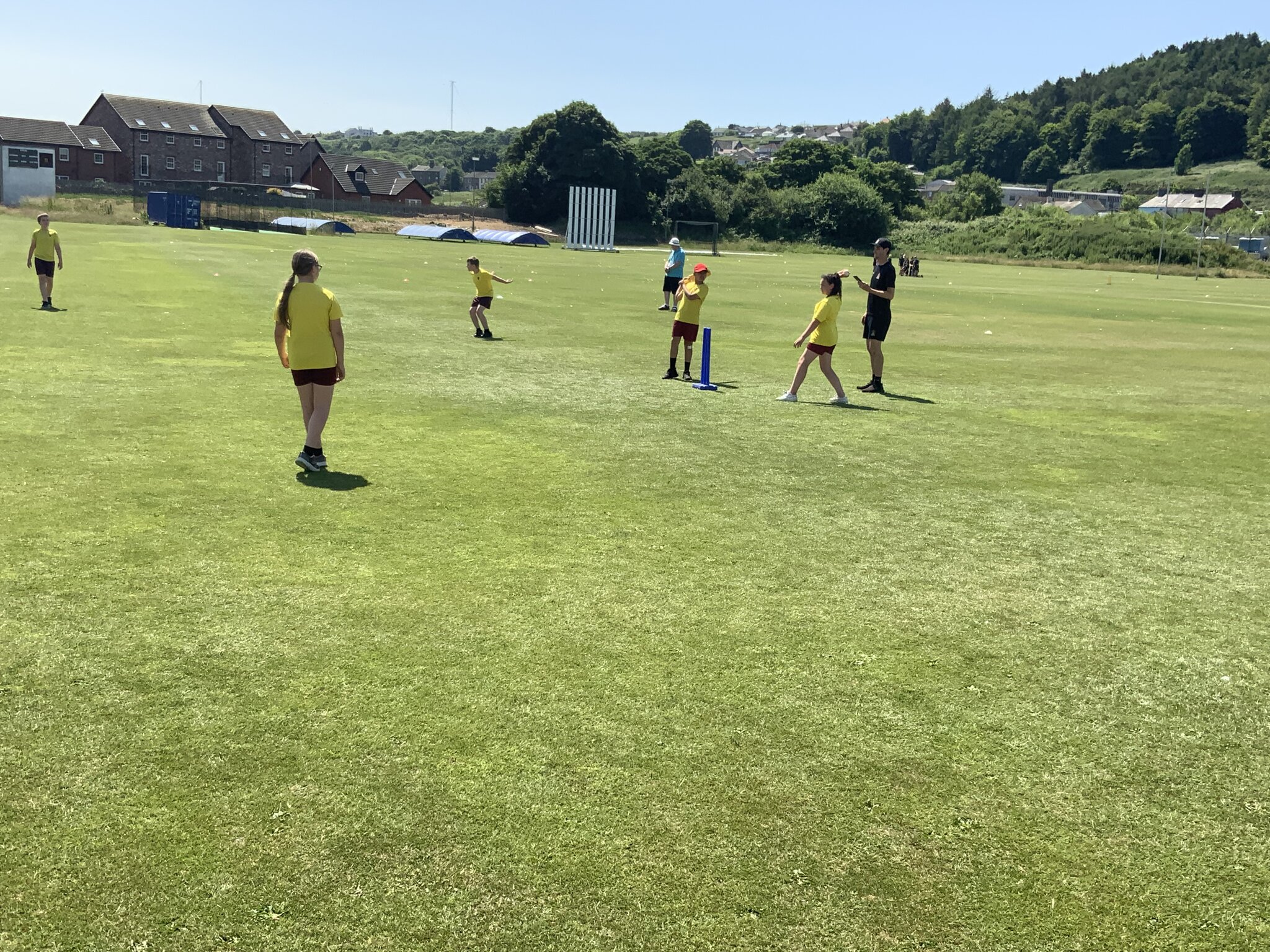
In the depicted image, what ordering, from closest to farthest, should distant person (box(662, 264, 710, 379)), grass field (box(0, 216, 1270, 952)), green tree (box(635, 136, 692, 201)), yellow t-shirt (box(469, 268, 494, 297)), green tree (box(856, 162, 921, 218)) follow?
grass field (box(0, 216, 1270, 952)), distant person (box(662, 264, 710, 379)), yellow t-shirt (box(469, 268, 494, 297)), green tree (box(635, 136, 692, 201)), green tree (box(856, 162, 921, 218))

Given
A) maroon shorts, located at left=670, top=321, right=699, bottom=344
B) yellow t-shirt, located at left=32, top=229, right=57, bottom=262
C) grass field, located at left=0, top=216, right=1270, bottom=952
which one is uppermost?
yellow t-shirt, located at left=32, top=229, right=57, bottom=262

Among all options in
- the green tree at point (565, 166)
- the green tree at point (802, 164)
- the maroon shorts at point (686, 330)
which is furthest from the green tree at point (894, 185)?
the maroon shorts at point (686, 330)

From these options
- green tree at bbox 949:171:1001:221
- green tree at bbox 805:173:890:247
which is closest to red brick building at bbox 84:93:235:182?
green tree at bbox 805:173:890:247

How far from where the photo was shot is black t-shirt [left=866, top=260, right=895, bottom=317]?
53.7 feet

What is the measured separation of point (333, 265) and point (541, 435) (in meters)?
32.0

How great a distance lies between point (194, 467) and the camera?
10109 millimetres

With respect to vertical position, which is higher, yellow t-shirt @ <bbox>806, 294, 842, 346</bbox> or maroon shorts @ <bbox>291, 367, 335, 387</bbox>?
yellow t-shirt @ <bbox>806, 294, 842, 346</bbox>

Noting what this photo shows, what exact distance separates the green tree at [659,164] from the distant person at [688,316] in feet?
307

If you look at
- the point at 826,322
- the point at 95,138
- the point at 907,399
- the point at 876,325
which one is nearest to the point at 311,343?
the point at 826,322

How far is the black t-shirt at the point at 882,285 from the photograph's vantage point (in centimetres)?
1636

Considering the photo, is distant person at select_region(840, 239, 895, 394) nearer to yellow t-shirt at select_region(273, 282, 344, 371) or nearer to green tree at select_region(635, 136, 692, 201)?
yellow t-shirt at select_region(273, 282, 344, 371)

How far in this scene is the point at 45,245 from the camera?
838 inches

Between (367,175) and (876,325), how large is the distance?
406 ft

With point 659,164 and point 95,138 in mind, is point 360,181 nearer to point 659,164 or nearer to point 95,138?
point 95,138
